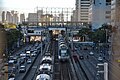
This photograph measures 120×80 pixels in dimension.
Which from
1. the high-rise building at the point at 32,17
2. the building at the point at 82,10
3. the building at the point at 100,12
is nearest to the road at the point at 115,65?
the building at the point at 100,12

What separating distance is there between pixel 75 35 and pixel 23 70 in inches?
764

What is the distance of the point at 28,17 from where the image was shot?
3872cm

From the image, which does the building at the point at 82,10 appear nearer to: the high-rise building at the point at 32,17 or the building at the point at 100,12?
the high-rise building at the point at 32,17

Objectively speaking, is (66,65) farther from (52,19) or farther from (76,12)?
(76,12)

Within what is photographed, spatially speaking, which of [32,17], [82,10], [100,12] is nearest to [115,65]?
[100,12]

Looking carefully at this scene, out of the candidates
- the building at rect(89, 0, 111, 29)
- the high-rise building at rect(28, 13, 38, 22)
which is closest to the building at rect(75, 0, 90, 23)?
the high-rise building at rect(28, 13, 38, 22)

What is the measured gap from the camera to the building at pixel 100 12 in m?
26.2

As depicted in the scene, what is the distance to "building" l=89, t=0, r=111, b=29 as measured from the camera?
1032 inches

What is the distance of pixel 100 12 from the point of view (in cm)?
2681

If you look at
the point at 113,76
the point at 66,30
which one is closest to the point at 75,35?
the point at 66,30

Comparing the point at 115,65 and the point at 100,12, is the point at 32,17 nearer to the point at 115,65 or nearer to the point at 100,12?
the point at 100,12

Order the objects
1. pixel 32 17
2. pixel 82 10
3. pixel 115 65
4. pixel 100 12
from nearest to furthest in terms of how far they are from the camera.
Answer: pixel 115 65
pixel 100 12
pixel 32 17
pixel 82 10

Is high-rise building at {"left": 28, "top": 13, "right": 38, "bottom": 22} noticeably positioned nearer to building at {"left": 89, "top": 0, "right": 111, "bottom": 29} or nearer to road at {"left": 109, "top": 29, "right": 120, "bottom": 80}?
building at {"left": 89, "top": 0, "right": 111, "bottom": 29}

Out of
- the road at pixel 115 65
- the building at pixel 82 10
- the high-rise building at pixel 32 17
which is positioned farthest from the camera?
the building at pixel 82 10
